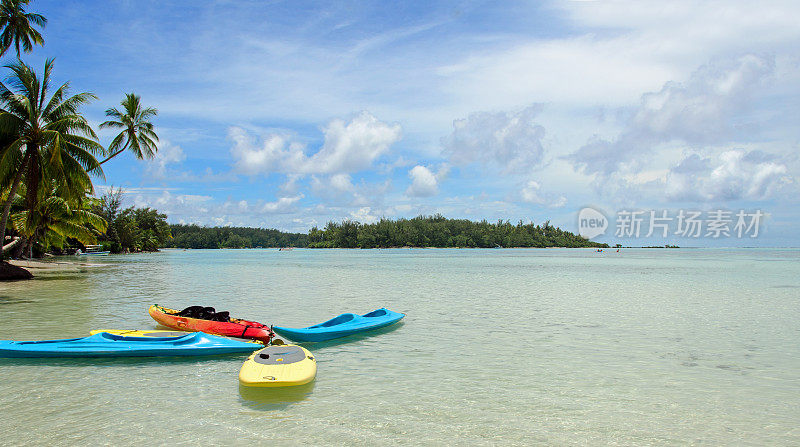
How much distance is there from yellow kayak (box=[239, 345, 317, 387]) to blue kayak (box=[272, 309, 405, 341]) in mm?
1978

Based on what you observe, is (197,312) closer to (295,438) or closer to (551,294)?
(295,438)

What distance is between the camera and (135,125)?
3142cm

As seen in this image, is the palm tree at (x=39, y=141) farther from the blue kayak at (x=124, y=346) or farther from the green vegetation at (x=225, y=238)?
the green vegetation at (x=225, y=238)

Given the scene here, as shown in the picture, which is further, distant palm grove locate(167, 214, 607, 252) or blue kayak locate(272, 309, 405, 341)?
distant palm grove locate(167, 214, 607, 252)

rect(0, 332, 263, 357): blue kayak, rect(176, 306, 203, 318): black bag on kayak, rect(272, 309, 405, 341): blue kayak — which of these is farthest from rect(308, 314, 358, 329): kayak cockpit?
rect(176, 306, 203, 318): black bag on kayak

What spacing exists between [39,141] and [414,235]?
406ft

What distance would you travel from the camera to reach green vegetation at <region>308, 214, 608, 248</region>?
142500mm

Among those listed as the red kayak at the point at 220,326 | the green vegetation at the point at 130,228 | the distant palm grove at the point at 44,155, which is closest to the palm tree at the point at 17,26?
the distant palm grove at the point at 44,155

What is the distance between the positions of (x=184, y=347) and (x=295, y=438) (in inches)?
160

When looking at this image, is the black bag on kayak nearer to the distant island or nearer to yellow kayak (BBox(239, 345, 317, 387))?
yellow kayak (BBox(239, 345, 317, 387))

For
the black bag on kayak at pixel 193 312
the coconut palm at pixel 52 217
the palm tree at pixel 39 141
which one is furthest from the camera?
the coconut palm at pixel 52 217

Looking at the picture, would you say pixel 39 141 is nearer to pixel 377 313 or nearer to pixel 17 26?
pixel 17 26

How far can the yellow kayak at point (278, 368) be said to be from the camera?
6453 millimetres

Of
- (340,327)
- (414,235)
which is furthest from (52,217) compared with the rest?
(414,235)
